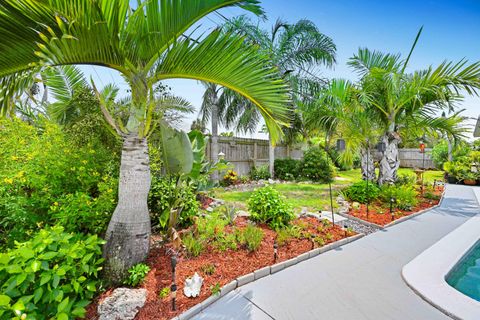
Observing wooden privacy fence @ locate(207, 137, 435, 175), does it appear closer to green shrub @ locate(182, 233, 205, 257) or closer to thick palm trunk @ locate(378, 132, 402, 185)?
thick palm trunk @ locate(378, 132, 402, 185)

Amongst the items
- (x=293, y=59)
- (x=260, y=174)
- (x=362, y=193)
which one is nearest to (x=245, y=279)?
(x=362, y=193)

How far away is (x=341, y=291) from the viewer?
251 cm

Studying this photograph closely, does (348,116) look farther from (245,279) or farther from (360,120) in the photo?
(245,279)

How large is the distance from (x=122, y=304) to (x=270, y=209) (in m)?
2.77

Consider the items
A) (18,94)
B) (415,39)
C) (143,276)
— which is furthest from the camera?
(415,39)

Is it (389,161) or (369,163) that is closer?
(389,161)

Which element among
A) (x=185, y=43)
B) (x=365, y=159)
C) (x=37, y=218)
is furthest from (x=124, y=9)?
(x=365, y=159)

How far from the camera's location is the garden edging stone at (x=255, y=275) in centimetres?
215

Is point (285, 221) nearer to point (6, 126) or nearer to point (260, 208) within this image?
point (260, 208)

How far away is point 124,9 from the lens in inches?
84.5

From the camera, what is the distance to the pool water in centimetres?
279

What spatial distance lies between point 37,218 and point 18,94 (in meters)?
1.79

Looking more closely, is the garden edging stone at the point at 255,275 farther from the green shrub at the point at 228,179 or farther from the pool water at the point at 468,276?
the green shrub at the point at 228,179

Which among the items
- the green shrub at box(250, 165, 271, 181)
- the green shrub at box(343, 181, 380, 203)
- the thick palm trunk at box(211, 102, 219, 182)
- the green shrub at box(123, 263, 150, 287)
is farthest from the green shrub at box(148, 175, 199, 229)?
the green shrub at box(250, 165, 271, 181)
